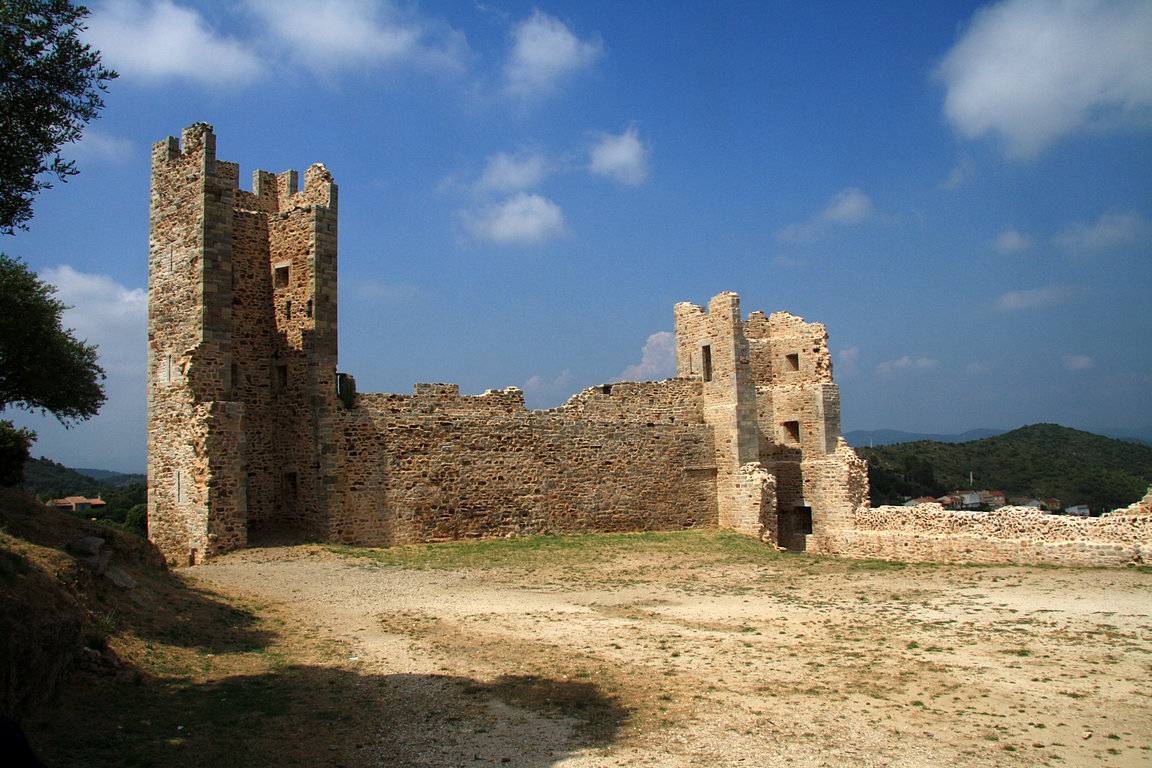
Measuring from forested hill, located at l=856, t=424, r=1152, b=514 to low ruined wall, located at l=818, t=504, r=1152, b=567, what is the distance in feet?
68.0

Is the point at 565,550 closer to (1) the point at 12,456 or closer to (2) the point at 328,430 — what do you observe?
(2) the point at 328,430

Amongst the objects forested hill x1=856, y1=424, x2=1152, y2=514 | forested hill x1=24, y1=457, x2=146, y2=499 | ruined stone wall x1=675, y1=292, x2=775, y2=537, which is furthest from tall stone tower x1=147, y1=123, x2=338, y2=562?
forested hill x1=24, y1=457, x2=146, y2=499

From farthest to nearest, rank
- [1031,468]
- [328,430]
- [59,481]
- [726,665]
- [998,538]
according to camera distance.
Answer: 1. [59,481]
2. [1031,468]
3. [328,430]
4. [998,538]
5. [726,665]

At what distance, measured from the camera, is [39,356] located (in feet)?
59.5

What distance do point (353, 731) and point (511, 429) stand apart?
13.1 m

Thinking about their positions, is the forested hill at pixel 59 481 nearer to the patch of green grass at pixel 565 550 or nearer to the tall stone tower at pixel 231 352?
the tall stone tower at pixel 231 352

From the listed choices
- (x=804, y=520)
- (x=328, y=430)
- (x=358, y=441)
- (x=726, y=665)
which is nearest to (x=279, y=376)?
(x=328, y=430)

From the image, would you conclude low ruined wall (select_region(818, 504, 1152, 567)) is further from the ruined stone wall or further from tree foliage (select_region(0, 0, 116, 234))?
tree foliage (select_region(0, 0, 116, 234))

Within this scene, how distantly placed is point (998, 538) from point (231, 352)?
16595mm

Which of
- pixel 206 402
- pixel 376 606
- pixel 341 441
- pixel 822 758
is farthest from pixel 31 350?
pixel 822 758

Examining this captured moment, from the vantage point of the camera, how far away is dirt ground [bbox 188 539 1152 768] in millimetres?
5883

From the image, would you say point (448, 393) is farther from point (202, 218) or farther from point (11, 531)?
point (11, 531)

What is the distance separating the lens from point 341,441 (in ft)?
55.8

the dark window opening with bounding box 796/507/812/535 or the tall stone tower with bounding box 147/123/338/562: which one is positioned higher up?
the tall stone tower with bounding box 147/123/338/562
